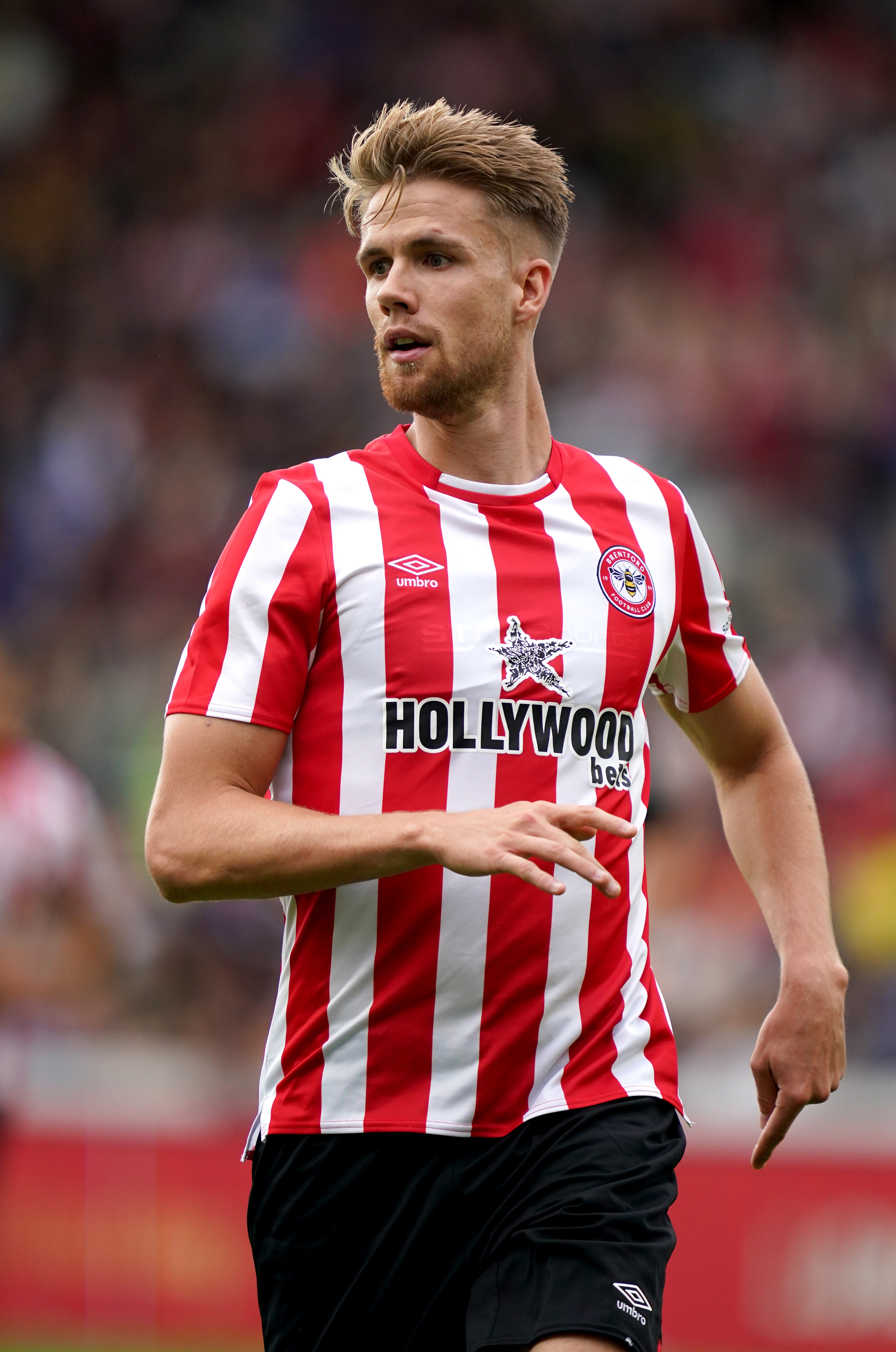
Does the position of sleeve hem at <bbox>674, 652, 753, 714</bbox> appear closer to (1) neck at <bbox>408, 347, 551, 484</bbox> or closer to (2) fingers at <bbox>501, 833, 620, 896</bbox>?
(1) neck at <bbox>408, 347, 551, 484</bbox>

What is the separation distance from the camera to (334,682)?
2.91m

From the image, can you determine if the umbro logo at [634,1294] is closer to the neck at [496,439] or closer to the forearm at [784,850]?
the forearm at [784,850]

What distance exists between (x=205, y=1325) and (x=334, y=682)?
15.9 feet

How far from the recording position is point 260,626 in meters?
2.83

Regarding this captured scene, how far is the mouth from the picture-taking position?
10.0 feet

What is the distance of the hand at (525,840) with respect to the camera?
2441mm

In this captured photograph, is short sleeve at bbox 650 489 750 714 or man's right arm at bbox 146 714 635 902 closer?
man's right arm at bbox 146 714 635 902

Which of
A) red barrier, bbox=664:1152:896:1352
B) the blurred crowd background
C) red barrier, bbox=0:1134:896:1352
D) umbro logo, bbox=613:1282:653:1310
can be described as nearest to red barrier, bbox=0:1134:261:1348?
red barrier, bbox=0:1134:896:1352

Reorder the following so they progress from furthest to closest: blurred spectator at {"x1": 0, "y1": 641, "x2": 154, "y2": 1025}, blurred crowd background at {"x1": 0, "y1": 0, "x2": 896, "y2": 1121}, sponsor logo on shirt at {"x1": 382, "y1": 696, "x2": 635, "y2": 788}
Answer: blurred crowd background at {"x1": 0, "y1": 0, "x2": 896, "y2": 1121}
blurred spectator at {"x1": 0, "y1": 641, "x2": 154, "y2": 1025}
sponsor logo on shirt at {"x1": 382, "y1": 696, "x2": 635, "y2": 788}

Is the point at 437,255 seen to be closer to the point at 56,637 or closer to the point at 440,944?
the point at 440,944

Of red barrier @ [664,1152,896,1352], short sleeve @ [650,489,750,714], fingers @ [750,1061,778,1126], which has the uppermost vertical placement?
short sleeve @ [650,489,750,714]

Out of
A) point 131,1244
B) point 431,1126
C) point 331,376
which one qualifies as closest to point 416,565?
point 431,1126

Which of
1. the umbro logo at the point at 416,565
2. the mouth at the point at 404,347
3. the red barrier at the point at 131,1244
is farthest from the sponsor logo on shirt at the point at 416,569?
the red barrier at the point at 131,1244

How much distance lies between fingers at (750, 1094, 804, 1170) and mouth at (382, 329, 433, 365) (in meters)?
1.43
